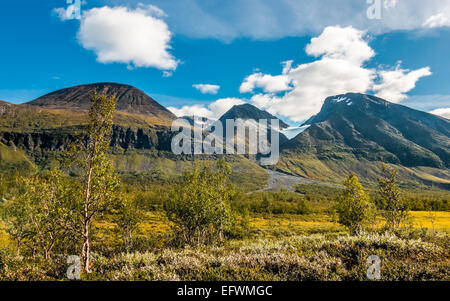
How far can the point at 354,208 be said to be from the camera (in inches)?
1409

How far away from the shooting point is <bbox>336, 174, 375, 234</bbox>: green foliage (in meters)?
35.1

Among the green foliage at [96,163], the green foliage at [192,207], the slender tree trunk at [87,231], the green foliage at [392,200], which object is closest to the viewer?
the slender tree trunk at [87,231]

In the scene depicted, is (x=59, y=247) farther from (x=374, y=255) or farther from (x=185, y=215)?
(x=374, y=255)

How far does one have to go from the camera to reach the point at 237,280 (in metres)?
10.5

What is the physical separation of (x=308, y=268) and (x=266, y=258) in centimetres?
245

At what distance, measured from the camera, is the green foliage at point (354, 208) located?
3512 cm

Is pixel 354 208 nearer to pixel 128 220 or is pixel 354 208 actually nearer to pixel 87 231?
pixel 87 231

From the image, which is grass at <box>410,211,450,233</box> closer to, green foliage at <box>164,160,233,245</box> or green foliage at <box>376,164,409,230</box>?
green foliage at <box>376,164,409,230</box>

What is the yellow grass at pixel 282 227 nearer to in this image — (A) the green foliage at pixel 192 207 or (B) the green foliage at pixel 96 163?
(A) the green foliage at pixel 192 207

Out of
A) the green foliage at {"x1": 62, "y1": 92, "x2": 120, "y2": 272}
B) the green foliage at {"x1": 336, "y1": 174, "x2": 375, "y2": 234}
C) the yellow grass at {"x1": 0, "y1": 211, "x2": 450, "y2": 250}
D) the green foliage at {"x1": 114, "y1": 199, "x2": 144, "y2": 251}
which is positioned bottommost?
the yellow grass at {"x1": 0, "y1": 211, "x2": 450, "y2": 250}

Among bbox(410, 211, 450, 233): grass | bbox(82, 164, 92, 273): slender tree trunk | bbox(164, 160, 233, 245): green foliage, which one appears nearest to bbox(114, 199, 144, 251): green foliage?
Result: bbox(164, 160, 233, 245): green foliage

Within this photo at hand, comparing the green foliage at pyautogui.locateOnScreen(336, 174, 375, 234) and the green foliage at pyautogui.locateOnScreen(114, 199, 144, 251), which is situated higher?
the green foliage at pyautogui.locateOnScreen(336, 174, 375, 234)

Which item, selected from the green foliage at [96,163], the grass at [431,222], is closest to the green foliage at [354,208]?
the grass at [431,222]

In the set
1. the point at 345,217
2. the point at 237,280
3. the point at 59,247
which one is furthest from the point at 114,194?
the point at 345,217
